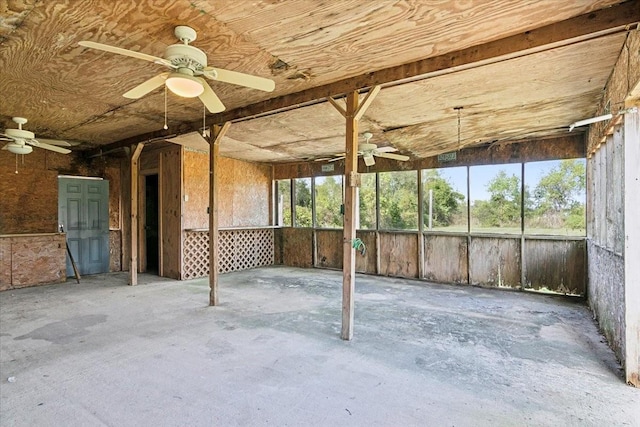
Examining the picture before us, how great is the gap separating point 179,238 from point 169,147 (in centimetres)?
195

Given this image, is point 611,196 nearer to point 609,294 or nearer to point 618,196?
point 618,196

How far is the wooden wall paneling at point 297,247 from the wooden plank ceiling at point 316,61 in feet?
12.1

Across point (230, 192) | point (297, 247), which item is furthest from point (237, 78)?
point (297, 247)

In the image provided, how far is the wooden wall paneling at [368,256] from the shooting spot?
23.9 feet

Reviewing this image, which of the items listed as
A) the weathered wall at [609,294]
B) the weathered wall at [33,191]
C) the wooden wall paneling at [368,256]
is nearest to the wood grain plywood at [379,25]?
the weathered wall at [609,294]

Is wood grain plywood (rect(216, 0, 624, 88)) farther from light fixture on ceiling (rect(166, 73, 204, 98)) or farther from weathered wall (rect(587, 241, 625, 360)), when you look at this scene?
weathered wall (rect(587, 241, 625, 360))

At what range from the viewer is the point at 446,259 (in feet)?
21.0

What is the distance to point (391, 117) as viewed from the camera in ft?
14.4

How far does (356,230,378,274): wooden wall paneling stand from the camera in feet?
23.9

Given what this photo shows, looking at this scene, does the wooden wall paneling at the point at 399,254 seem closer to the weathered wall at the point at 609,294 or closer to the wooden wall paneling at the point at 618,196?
the weathered wall at the point at 609,294

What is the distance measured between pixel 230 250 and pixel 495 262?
554cm

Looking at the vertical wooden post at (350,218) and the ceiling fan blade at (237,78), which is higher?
the ceiling fan blade at (237,78)

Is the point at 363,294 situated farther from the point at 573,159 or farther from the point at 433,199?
the point at 573,159

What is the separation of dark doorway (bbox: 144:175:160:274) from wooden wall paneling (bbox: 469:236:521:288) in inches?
279
